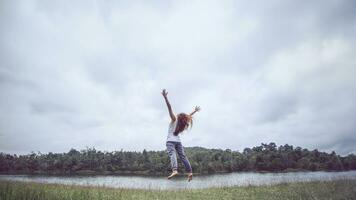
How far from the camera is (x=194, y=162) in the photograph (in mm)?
92688

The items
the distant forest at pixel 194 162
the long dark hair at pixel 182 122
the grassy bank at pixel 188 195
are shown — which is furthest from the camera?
the distant forest at pixel 194 162

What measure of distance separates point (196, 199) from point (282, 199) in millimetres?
4522

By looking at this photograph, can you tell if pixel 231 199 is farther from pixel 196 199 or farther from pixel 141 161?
pixel 141 161

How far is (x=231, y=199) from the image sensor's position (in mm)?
13805

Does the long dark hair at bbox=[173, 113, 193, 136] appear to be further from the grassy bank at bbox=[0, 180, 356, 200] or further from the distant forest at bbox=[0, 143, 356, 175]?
the distant forest at bbox=[0, 143, 356, 175]

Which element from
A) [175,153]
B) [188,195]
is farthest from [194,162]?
[175,153]

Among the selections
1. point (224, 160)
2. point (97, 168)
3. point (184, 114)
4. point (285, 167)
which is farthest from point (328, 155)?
point (184, 114)

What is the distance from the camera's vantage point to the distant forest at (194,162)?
336ft

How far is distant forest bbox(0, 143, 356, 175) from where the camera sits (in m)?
102

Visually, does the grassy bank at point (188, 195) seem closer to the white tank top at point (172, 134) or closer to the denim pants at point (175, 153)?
the denim pants at point (175, 153)

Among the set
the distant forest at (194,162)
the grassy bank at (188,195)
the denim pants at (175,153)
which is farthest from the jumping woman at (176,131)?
the distant forest at (194,162)

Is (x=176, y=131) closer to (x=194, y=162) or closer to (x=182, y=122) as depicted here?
(x=182, y=122)

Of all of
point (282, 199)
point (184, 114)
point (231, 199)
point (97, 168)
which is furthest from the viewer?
point (97, 168)

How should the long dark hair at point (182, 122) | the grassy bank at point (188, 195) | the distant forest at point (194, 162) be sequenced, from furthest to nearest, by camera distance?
the distant forest at point (194, 162) → the grassy bank at point (188, 195) → the long dark hair at point (182, 122)
